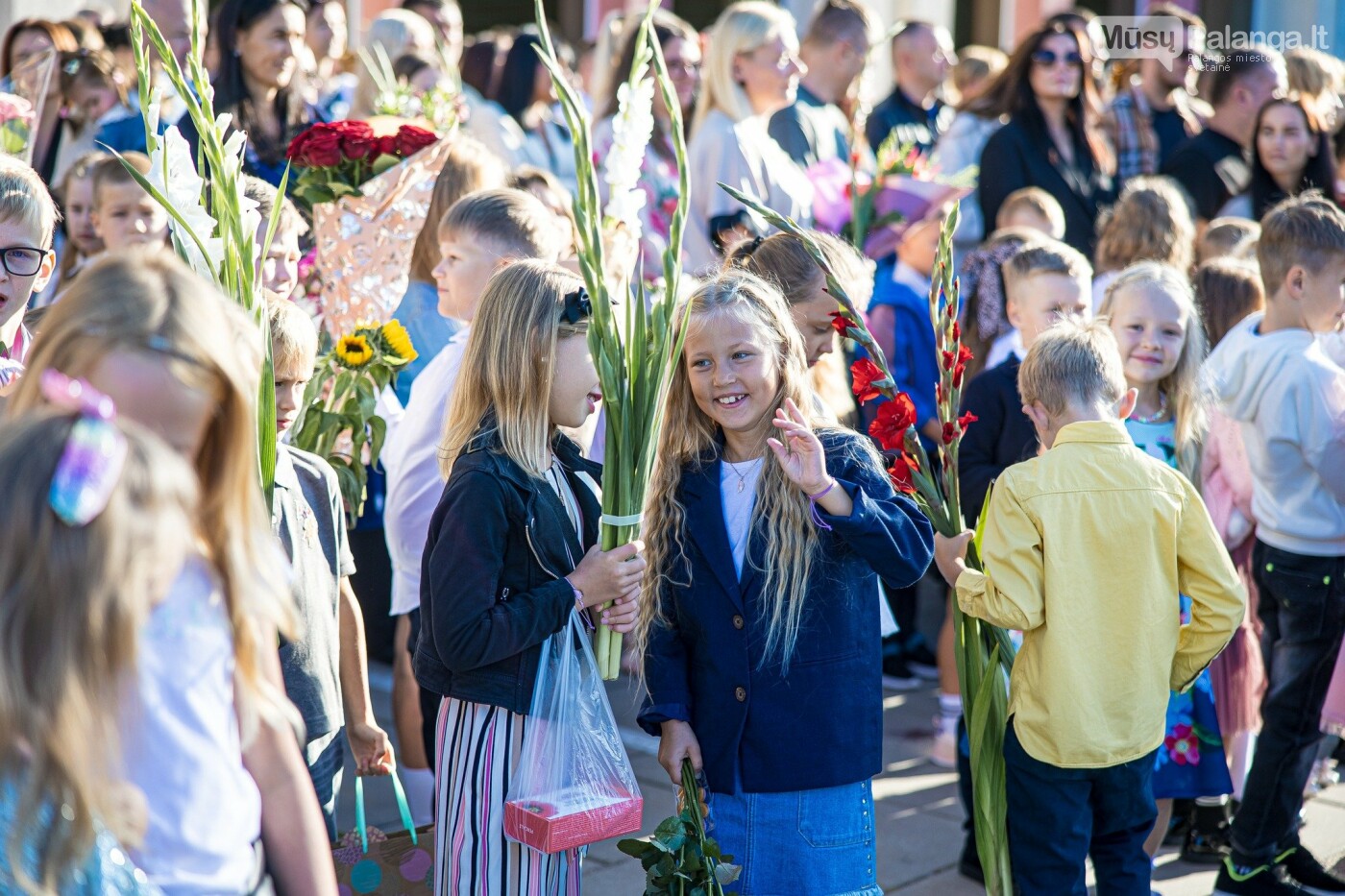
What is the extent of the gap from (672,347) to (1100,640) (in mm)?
1117

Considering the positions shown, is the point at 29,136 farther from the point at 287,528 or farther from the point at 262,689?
the point at 262,689

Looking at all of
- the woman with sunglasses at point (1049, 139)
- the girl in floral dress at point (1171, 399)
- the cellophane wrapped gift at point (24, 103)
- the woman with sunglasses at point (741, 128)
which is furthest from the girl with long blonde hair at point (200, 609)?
the woman with sunglasses at point (1049, 139)

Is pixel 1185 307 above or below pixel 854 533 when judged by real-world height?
above

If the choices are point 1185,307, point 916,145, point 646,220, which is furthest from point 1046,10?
point 1185,307

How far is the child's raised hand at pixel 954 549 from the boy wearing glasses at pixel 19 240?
187cm

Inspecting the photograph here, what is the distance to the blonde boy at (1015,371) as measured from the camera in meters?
3.88

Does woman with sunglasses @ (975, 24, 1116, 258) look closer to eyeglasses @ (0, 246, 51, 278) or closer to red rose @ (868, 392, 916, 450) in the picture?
red rose @ (868, 392, 916, 450)

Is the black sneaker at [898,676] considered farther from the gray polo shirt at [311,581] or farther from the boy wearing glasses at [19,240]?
the boy wearing glasses at [19,240]

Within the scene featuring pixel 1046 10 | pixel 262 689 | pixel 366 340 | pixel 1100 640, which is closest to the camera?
pixel 262 689

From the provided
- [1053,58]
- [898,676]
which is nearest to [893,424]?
[898,676]

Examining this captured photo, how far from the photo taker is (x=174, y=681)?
59.8 inches

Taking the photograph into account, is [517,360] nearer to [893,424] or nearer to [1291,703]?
[893,424]

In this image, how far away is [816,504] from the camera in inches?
105

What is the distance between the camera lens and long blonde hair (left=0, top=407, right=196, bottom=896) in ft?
4.54
